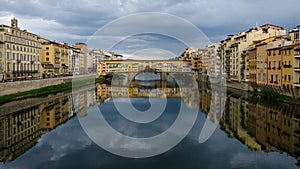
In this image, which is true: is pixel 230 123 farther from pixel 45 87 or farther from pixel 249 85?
pixel 45 87

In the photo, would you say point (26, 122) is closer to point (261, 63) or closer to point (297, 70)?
point (297, 70)

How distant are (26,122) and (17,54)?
43.3 ft

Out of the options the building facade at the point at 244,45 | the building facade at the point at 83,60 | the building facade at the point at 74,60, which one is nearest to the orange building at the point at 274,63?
the building facade at the point at 244,45

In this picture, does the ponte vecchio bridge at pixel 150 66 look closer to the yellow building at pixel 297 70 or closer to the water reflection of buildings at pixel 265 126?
the yellow building at pixel 297 70

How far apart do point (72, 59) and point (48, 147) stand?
32628 millimetres

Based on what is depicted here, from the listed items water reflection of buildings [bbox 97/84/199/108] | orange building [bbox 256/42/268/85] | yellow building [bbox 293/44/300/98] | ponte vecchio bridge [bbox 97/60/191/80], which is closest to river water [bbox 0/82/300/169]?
yellow building [bbox 293/44/300/98]

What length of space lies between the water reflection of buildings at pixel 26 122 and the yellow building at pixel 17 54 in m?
5.59

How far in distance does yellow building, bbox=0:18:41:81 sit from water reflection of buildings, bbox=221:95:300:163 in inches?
572

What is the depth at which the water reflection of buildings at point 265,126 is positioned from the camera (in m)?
8.23

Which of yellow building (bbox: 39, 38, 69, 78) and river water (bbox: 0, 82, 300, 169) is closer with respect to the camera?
river water (bbox: 0, 82, 300, 169)

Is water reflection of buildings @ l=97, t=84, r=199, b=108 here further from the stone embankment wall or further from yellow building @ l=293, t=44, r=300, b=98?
yellow building @ l=293, t=44, r=300, b=98

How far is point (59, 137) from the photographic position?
29.8ft

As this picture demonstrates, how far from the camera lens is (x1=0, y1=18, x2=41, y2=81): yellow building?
20.5 m

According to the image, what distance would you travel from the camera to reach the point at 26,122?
11133 millimetres
